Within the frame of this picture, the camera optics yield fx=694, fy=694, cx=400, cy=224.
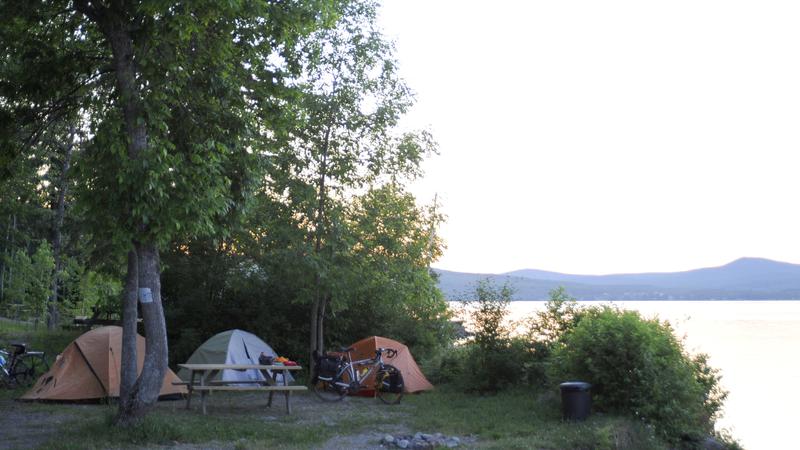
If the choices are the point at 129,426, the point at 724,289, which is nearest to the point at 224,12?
the point at 129,426

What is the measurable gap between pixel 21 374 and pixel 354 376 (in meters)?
7.65

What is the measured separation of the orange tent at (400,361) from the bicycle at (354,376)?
28 centimetres

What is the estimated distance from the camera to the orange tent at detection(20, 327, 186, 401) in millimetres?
12987

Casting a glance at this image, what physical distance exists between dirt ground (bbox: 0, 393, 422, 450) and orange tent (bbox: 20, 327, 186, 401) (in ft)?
1.23

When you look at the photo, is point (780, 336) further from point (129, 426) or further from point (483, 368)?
point (129, 426)

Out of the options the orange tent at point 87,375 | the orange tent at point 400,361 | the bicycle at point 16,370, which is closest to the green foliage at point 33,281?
the bicycle at point 16,370

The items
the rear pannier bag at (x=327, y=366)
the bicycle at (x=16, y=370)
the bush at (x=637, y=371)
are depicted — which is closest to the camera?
the bush at (x=637, y=371)

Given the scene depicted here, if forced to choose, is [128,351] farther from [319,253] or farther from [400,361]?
[400,361]

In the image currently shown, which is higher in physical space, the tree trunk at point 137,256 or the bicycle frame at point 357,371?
the tree trunk at point 137,256

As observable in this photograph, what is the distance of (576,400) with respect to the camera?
10711mm

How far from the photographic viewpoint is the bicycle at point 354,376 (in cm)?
1401

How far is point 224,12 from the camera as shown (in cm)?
987

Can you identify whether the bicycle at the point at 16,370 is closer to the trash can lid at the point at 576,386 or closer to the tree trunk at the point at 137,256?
the tree trunk at the point at 137,256

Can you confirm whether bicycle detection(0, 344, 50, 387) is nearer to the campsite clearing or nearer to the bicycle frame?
the campsite clearing
